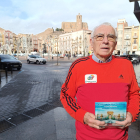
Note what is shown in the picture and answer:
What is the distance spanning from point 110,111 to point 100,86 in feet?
0.85

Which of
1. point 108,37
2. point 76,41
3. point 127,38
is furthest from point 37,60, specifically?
point 76,41

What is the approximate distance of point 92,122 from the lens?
1.25 metres

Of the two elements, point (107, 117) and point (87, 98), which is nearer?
point (107, 117)

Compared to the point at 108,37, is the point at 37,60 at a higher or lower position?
lower

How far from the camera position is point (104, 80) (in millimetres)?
1366

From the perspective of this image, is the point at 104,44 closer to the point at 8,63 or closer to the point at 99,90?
the point at 99,90

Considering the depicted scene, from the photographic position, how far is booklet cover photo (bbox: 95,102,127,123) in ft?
3.79

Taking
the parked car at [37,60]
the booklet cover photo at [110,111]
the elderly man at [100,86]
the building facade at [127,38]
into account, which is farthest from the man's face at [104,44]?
the building facade at [127,38]

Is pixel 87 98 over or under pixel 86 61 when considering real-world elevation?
under

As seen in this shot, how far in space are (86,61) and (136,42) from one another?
58672 mm

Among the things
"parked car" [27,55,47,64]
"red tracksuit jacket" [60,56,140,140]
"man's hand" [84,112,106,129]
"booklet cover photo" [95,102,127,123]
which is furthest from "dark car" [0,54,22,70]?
"booklet cover photo" [95,102,127,123]

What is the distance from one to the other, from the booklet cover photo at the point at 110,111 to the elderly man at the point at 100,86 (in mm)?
103

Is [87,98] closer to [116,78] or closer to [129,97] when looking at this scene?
[116,78]

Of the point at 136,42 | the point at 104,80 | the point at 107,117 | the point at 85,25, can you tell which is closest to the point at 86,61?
the point at 104,80
